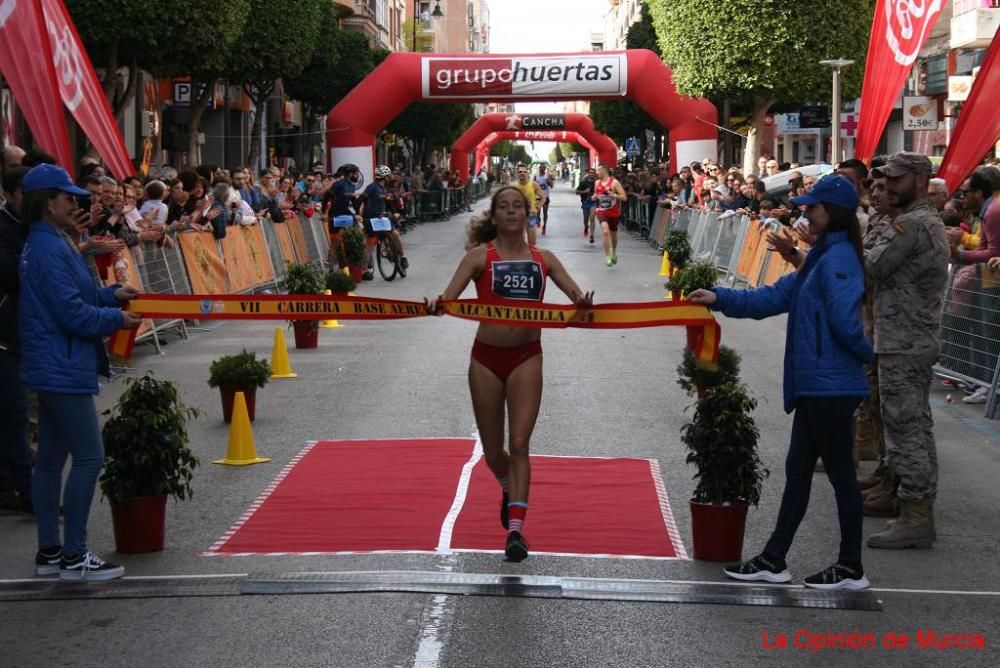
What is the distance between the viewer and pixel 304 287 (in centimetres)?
1552

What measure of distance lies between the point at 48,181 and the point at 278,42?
32.1 m

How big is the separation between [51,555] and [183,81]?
34637mm

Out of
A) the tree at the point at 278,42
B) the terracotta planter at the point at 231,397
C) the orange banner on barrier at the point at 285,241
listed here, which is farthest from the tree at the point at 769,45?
the terracotta planter at the point at 231,397

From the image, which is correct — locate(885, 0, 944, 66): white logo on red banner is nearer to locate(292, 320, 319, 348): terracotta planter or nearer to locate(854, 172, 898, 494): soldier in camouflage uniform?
locate(854, 172, 898, 494): soldier in camouflage uniform

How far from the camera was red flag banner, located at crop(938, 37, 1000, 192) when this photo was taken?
10.5 meters

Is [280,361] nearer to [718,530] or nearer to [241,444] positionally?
[241,444]

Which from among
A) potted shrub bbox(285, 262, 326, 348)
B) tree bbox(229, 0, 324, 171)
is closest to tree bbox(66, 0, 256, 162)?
tree bbox(229, 0, 324, 171)

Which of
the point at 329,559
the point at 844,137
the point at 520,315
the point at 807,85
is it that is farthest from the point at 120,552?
the point at 844,137

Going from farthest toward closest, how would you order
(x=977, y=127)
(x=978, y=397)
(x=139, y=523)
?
(x=978, y=397) < (x=977, y=127) < (x=139, y=523)

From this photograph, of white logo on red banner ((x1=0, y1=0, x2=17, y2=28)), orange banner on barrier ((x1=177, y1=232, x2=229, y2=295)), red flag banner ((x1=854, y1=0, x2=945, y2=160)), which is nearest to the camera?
white logo on red banner ((x1=0, y1=0, x2=17, y2=28))

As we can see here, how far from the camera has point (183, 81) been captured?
40062 millimetres

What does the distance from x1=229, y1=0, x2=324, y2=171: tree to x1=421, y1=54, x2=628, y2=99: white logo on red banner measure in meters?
3.31

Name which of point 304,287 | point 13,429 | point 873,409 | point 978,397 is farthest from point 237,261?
point 873,409

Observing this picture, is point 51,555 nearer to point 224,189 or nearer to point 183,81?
Result: point 224,189
